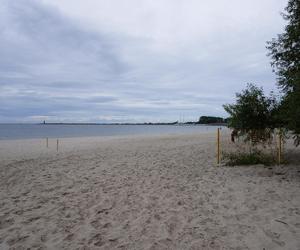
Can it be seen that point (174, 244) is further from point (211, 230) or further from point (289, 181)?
point (289, 181)

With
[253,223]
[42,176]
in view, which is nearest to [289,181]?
[253,223]

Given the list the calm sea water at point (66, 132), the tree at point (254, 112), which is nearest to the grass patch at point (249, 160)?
the tree at point (254, 112)

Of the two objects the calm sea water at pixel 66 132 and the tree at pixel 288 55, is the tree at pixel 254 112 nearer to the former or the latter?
the tree at pixel 288 55

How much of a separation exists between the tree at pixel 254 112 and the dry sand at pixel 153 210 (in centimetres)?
193

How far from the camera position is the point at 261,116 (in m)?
11.2

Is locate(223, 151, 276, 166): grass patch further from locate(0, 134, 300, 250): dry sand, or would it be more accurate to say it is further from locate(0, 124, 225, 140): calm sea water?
locate(0, 124, 225, 140): calm sea water

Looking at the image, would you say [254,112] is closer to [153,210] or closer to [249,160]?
[249,160]

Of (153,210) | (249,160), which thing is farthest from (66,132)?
(153,210)

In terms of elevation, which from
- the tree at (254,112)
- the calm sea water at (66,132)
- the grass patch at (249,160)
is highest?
the tree at (254,112)

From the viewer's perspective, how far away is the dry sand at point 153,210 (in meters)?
4.52

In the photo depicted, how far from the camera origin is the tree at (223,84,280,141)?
1098cm

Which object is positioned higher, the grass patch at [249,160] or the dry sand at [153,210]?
the grass patch at [249,160]

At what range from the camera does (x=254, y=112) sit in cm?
1108

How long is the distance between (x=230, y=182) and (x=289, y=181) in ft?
5.35
